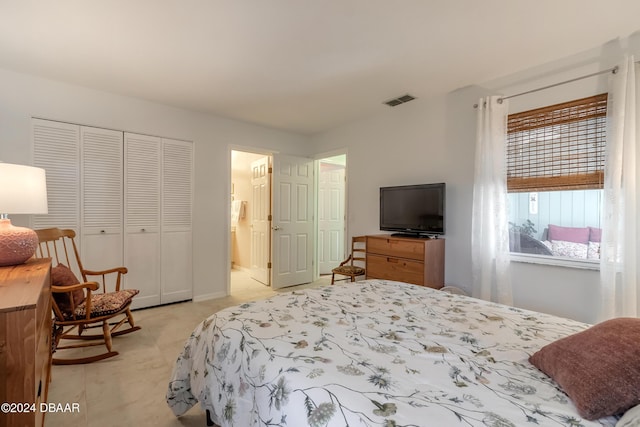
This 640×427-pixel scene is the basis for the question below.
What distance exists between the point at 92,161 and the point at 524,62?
4377mm

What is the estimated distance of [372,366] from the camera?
101 cm

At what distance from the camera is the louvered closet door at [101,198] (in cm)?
313

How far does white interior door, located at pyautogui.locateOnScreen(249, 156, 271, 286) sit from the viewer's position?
470 centimetres

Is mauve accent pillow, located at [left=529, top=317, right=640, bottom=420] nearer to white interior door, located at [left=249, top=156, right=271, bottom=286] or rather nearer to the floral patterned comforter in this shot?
the floral patterned comforter

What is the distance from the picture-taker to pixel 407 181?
11.7 feet

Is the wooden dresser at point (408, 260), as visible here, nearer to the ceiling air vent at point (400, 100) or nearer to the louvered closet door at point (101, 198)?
the ceiling air vent at point (400, 100)

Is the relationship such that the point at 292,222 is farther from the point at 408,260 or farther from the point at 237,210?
the point at 408,260

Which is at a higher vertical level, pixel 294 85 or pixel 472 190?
pixel 294 85

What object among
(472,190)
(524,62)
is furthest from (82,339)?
(524,62)

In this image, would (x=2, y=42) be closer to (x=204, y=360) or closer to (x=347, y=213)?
(x=204, y=360)

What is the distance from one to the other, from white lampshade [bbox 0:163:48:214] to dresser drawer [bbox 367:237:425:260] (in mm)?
2880

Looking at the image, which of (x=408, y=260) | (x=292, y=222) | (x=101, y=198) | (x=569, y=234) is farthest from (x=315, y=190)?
(x=569, y=234)

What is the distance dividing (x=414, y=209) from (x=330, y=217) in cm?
246

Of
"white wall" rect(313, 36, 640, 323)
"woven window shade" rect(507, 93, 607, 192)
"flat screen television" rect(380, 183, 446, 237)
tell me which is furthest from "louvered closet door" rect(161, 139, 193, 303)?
"woven window shade" rect(507, 93, 607, 192)
